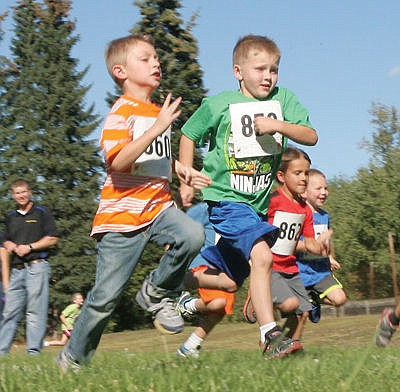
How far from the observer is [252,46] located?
21.0 ft

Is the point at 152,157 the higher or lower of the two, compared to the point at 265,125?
lower

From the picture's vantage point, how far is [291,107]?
21.1 ft

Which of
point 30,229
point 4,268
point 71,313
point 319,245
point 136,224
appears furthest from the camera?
point 71,313

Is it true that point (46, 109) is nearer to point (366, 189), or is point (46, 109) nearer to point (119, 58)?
point (366, 189)

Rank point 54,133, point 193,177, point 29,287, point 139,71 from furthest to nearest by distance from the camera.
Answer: point 54,133
point 29,287
point 139,71
point 193,177

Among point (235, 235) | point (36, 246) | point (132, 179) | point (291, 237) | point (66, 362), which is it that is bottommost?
point (36, 246)

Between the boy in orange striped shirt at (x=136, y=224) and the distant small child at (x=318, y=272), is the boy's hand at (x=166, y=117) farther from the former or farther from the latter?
the distant small child at (x=318, y=272)

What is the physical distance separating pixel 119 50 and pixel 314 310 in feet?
14.1

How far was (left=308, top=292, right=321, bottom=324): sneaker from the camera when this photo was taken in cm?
879

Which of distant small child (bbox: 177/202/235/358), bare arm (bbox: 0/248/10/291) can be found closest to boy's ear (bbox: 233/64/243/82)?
distant small child (bbox: 177/202/235/358)

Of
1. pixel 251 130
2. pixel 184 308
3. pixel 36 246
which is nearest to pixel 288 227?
pixel 184 308

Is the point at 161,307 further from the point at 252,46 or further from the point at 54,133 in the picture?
the point at 54,133

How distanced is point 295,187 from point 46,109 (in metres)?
37.6

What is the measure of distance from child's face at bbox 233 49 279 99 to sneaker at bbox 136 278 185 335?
185cm
